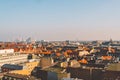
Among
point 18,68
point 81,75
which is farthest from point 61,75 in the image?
point 18,68

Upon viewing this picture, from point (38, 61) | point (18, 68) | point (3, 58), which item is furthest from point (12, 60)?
point (18, 68)

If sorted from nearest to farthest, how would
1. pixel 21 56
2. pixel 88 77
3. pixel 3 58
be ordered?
pixel 88 77 → pixel 3 58 → pixel 21 56

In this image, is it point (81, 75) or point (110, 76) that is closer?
point (110, 76)

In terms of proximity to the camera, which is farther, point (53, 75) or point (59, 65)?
point (59, 65)

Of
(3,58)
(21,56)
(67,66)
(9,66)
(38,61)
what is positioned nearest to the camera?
(67,66)

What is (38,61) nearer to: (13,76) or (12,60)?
(12,60)

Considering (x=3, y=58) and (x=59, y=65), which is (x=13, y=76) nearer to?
(x=59, y=65)

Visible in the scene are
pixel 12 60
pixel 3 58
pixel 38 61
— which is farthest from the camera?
pixel 12 60

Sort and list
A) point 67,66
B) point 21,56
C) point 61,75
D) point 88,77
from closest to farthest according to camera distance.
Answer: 1. point 61,75
2. point 88,77
3. point 67,66
4. point 21,56
